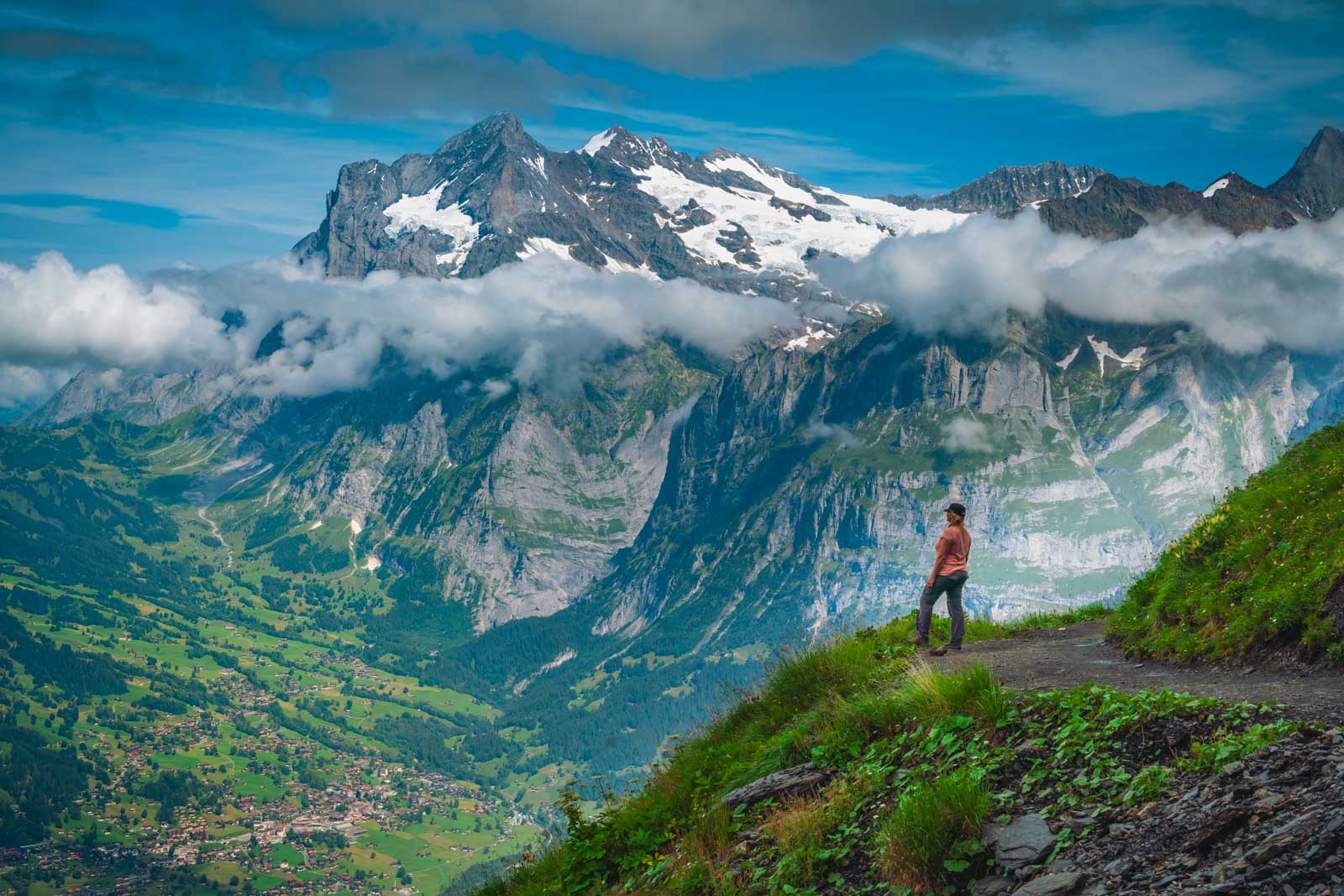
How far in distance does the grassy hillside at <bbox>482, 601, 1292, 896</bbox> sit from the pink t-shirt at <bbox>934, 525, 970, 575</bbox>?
3947 mm

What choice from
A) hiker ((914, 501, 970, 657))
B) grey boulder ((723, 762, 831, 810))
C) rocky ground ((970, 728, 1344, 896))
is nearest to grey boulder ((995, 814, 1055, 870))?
rocky ground ((970, 728, 1344, 896))

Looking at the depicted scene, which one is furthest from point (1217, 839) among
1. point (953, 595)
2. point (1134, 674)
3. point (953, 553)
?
point (953, 553)

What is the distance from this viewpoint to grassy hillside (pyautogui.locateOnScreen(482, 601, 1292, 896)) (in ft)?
37.5

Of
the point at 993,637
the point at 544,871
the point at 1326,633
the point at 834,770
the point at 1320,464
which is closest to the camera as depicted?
the point at 834,770

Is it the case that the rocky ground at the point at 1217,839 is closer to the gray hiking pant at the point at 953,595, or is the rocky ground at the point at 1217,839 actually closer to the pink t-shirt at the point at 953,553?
the gray hiking pant at the point at 953,595

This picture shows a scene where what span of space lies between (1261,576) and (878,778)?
1126cm

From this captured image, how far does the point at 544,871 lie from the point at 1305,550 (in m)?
17.1

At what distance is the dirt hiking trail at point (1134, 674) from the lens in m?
13.8

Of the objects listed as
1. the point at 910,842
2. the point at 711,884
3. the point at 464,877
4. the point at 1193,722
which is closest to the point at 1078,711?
the point at 1193,722

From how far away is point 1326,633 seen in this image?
16.6 metres

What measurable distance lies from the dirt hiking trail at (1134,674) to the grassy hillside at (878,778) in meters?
1.88

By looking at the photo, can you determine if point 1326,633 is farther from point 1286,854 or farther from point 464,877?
point 464,877

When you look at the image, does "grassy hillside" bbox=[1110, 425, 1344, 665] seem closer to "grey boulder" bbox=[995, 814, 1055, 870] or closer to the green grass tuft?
"grey boulder" bbox=[995, 814, 1055, 870]

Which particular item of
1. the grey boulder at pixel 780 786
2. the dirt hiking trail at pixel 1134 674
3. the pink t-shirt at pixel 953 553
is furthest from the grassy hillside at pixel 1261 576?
the grey boulder at pixel 780 786
